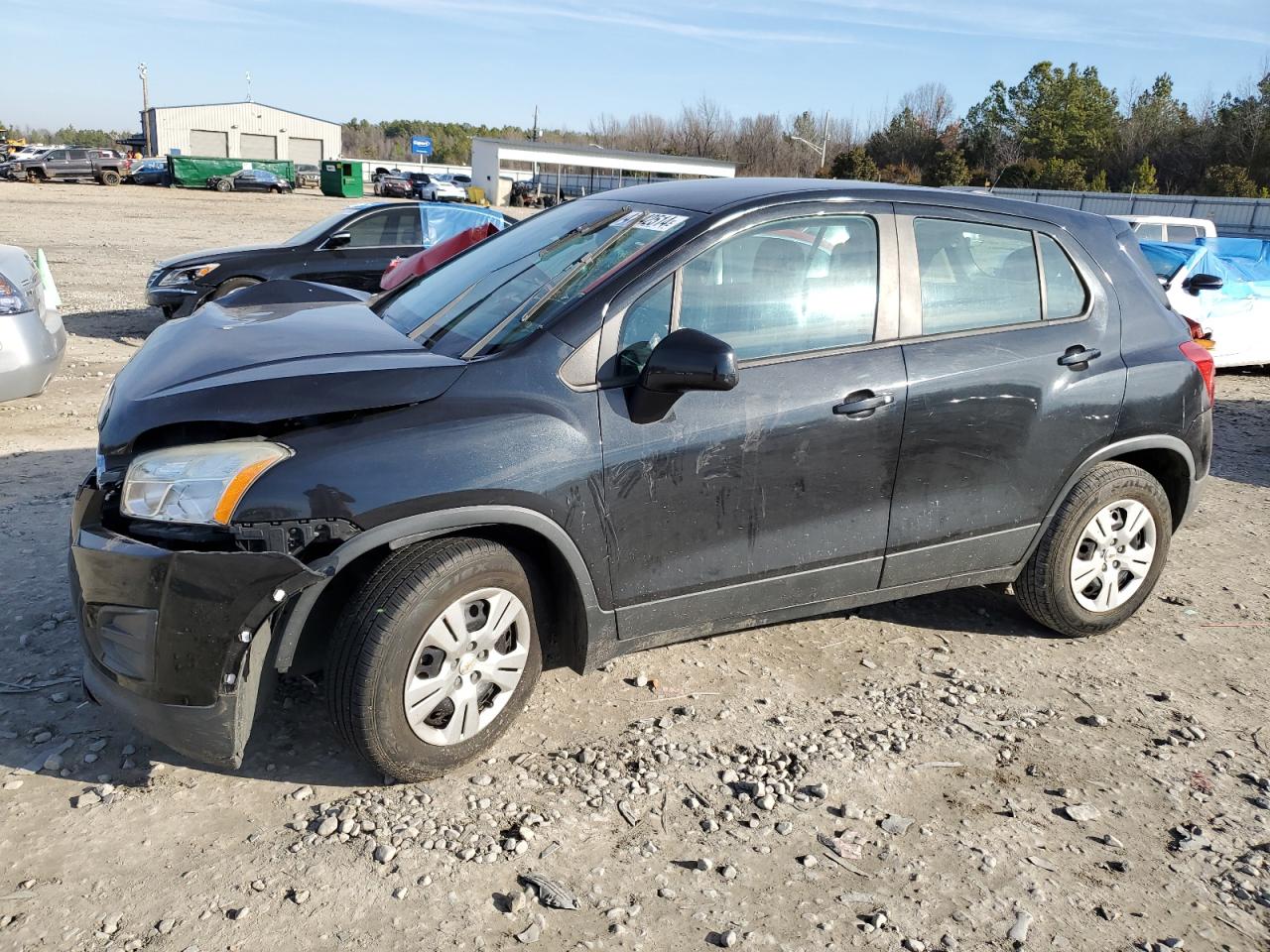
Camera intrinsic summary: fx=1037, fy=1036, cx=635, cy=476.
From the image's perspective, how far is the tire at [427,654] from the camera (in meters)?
3.05

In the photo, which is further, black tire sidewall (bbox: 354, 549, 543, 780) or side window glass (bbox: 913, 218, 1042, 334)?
side window glass (bbox: 913, 218, 1042, 334)

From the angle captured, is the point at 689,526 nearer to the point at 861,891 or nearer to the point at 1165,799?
the point at 861,891

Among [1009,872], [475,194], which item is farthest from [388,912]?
[475,194]

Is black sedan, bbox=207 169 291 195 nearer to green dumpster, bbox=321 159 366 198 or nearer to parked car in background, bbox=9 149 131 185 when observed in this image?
green dumpster, bbox=321 159 366 198

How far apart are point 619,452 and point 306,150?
9788 cm

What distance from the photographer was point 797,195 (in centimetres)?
379

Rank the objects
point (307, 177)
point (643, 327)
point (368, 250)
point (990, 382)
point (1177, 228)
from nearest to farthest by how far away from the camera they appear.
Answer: point (643, 327)
point (990, 382)
point (368, 250)
point (1177, 228)
point (307, 177)

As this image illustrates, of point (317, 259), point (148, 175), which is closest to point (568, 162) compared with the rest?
point (148, 175)

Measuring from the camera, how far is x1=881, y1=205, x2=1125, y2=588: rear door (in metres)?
3.90

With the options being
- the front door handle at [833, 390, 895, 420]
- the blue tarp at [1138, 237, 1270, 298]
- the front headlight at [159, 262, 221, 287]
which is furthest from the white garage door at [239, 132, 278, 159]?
the front door handle at [833, 390, 895, 420]

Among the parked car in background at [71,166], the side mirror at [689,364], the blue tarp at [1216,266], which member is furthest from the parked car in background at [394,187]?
the side mirror at [689,364]

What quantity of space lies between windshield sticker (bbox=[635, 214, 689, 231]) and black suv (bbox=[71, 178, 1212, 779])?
2 centimetres

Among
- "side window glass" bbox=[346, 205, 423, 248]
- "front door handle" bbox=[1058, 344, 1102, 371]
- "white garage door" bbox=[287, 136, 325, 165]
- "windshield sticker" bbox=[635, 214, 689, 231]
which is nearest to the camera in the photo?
"windshield sticker" bbox=[635, 214, 689, 231]

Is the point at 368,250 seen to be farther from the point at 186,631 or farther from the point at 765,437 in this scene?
the point at 186,631
